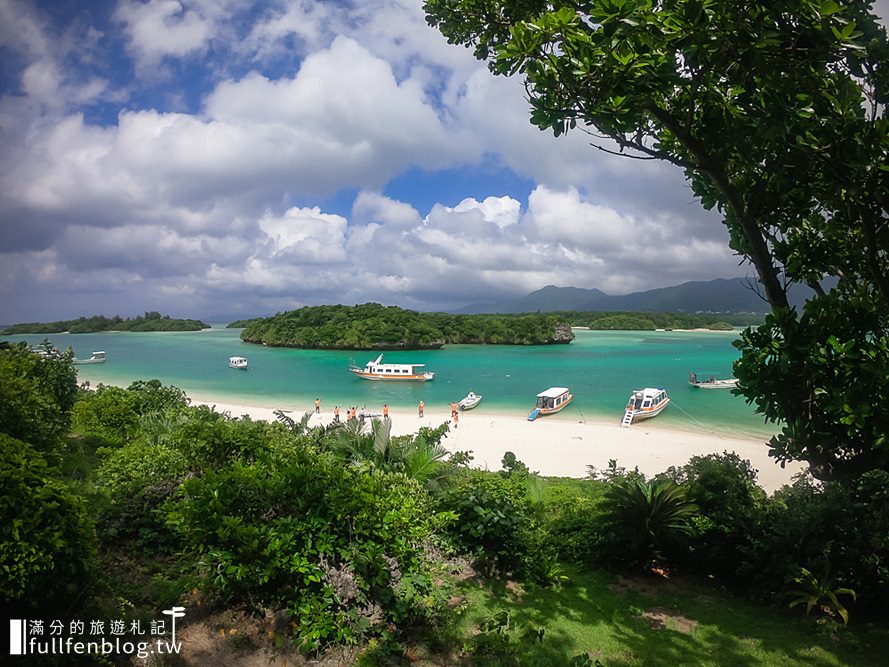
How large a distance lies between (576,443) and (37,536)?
21.3 m

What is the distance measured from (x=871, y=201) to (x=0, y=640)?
6719mm

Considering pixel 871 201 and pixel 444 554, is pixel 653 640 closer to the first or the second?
pixel 444 554

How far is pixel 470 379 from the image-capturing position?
153 ft

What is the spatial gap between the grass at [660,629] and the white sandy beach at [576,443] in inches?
426

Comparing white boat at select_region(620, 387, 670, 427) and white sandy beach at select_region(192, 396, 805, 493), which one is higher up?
white boat at select_region(620, 387, 670, 427)

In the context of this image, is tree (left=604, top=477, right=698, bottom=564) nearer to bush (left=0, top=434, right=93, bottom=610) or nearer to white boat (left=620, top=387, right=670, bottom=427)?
bush (left=0, top=434, right=93, bottom=610)

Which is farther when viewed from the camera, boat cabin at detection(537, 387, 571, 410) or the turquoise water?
the turquoise water

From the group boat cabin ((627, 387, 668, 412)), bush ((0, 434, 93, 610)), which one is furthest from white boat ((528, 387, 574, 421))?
bush ((0, 434, 93, 610))

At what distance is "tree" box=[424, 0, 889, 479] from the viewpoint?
2.82 meters

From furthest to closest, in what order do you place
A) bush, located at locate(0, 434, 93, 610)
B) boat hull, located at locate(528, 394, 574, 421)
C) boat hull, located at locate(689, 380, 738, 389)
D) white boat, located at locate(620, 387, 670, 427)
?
boat hull, located at locate(689, 380, 738, 389) → boat hull, located at locate(528, 394, 574, 421) → white boat, located at locate(620, 387, 670, 427) → bush, located at locate(0, 434, 93, 610)

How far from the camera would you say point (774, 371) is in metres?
3.64

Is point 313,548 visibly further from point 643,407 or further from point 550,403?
point 643,407

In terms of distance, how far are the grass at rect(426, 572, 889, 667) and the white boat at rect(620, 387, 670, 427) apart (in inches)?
918

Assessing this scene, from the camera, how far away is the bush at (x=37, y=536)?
2.68 m
